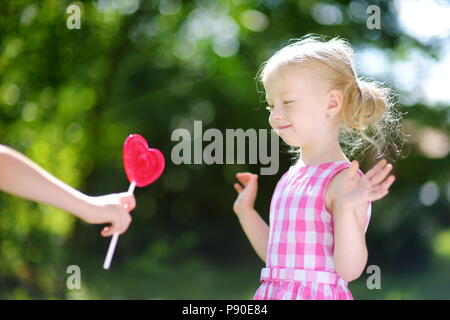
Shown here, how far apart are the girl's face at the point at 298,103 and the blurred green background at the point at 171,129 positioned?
304 centimetres

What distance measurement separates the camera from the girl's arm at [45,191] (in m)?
1.32

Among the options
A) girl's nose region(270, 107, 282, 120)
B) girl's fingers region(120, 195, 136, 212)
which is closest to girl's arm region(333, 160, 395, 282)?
girl's nose region(270, 107, 282, 120)

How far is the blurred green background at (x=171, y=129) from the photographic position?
5062 mm

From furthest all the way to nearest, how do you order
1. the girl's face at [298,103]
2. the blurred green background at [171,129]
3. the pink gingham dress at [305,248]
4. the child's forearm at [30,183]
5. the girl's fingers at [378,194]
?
1. the blurred green background at [171,129]
2. the girl's face at [298,103]
3. the pink gingham dress at [305,248]
4. the girl's fingers at [378,194]
5. the child's forearm at [30,183]

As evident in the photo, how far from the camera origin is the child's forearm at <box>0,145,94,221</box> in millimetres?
1313

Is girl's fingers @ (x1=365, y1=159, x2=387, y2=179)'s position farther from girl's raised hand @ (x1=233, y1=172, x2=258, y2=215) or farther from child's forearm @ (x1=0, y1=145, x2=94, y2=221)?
child's forearm @ (x1=0, y1=145, x2=94, y2=221)

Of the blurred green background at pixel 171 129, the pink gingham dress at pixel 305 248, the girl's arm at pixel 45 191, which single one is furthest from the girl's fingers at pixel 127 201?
the blurred green background at pixel 171 129

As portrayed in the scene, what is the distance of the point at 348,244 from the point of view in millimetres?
1578

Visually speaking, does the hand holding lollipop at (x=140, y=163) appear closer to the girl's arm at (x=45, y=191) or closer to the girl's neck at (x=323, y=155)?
the girl's arm at (x=45, y=191)

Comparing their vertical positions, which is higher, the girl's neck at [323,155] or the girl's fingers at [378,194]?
the girl's neck at [323,155]

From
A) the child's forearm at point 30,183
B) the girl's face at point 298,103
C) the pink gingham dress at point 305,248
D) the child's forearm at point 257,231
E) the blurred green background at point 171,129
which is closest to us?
the child's forearm at point 30,183

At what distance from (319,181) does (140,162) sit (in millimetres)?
598

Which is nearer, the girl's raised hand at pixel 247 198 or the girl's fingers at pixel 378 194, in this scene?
the girl's fingers at pixel 378 194

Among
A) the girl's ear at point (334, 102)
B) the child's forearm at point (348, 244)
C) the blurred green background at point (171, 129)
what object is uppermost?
the blurred green background at point (171, 129)
